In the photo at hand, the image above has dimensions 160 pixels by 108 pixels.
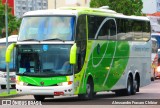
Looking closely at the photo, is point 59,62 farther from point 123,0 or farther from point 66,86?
point 123,0

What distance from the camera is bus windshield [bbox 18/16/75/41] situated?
23.0 meters

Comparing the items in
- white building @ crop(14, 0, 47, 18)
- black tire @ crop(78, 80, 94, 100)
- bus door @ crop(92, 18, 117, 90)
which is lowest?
white building @ crop(14, 0, 47, 18)

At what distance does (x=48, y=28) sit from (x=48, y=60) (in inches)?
48.0

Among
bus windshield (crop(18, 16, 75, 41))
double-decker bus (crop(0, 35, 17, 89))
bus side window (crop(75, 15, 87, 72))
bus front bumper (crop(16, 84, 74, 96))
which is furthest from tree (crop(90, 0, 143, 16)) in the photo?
bus front bumper (crop(16, 84, 74, 96))

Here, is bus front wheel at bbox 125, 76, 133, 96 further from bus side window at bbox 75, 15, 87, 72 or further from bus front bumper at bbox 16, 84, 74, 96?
bus front bumper at bbox 16, 84, 74, 96

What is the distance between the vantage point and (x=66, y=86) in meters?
22.7

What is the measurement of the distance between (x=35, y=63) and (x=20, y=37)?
1289 millimetres

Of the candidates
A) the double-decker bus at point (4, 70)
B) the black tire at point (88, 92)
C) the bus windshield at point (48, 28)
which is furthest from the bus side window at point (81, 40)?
the double-decker bus at point (4, 70)

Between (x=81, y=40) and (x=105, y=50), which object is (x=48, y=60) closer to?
(x=81, y=40)

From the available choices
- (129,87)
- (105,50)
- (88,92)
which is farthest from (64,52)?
(129,87)

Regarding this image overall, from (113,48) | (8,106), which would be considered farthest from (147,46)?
(8,106)

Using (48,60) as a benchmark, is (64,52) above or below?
above

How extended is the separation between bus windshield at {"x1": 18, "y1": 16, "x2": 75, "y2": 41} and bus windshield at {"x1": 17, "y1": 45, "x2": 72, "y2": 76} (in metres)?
0.37

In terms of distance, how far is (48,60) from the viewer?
2281cm
